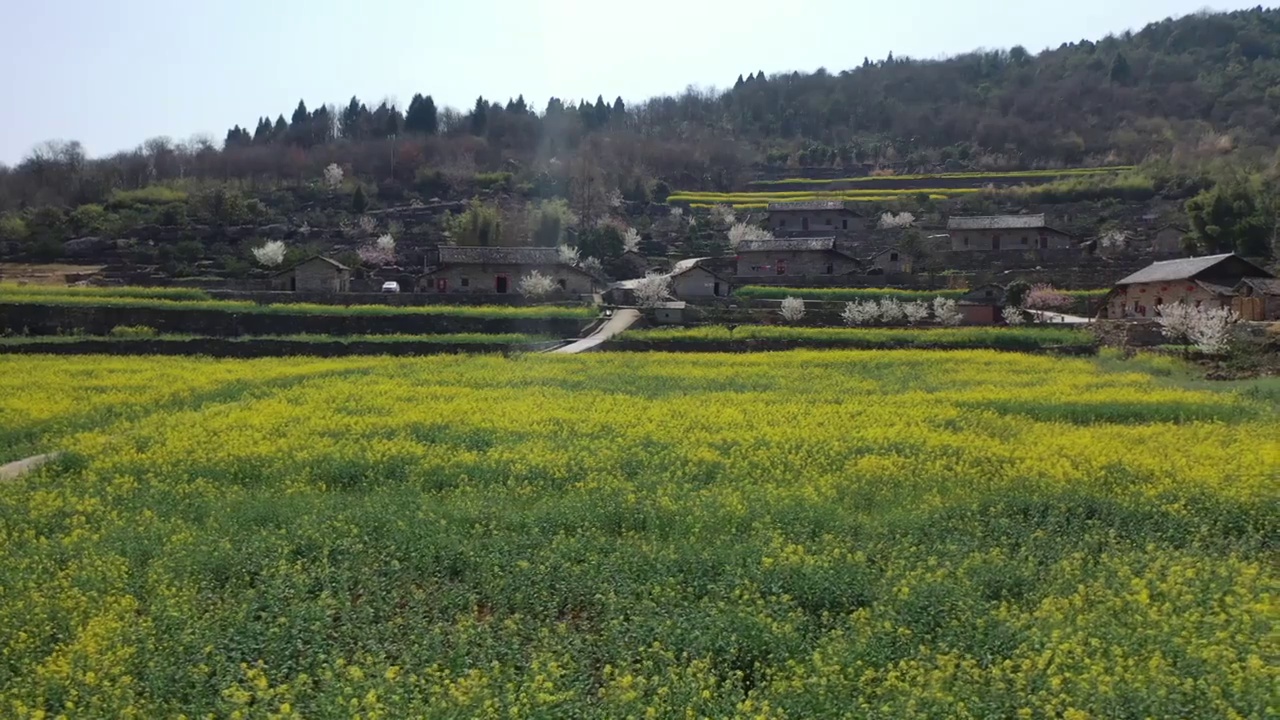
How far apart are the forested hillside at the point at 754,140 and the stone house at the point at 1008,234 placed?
9996 mm

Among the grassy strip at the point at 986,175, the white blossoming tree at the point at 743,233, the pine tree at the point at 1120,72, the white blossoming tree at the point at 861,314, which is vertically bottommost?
the white blossoming tree at the point at 861,314


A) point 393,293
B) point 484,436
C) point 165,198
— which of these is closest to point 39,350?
point 393,293

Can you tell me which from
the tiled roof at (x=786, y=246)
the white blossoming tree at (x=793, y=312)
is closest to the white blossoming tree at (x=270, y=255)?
the tiled roof at (x=786, y=246)

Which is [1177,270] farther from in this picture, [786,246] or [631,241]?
[631,241]

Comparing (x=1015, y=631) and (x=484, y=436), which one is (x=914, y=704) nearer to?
(x=1015, y=631)

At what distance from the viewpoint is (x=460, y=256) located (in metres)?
49.8

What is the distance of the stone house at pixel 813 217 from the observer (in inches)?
2694

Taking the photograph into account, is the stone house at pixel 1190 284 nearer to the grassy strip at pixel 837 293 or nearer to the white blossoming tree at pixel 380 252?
the grassy strip at pixel 837 293

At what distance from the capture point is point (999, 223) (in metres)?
59.2

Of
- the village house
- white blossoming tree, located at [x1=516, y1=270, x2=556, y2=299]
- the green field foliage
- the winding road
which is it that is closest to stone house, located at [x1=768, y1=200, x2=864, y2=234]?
the village house

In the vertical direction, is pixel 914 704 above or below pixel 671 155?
below

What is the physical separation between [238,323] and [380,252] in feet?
78.2

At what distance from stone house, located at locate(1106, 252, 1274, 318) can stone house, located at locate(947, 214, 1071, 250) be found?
16169 millimetres

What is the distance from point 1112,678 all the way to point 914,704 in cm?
157
